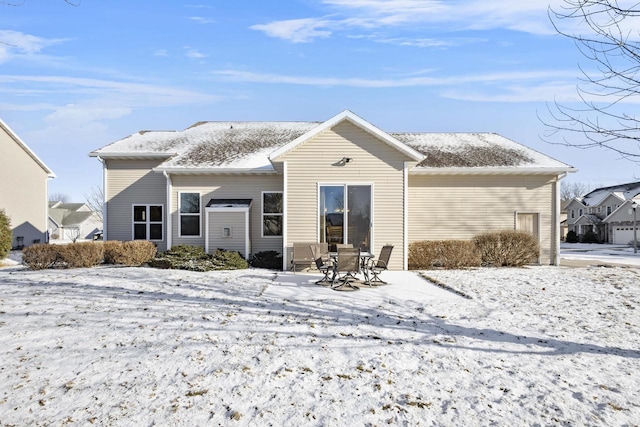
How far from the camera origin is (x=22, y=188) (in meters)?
23.4

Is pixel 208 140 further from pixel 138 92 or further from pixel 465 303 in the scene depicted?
pixel 465 303

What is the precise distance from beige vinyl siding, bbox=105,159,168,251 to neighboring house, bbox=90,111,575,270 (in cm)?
4

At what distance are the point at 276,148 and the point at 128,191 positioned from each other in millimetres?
6537

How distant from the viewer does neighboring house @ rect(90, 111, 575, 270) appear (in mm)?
13336

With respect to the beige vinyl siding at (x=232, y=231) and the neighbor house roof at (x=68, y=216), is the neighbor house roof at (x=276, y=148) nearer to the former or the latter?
the beige vinyl siding at (x=232, y=231)

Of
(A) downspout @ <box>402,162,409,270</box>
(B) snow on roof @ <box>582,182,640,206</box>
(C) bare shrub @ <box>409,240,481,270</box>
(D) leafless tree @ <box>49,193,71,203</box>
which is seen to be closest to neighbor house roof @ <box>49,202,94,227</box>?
(C) bare shrub @ <box>409,240,481,270</box>

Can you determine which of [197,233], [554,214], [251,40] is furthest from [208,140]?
[554,214]

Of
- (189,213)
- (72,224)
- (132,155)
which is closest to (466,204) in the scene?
(189,213)

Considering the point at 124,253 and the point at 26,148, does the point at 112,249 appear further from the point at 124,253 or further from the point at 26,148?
the point at 26,148

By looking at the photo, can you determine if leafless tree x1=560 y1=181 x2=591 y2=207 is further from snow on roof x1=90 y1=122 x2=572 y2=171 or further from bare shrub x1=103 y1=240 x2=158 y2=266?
bare shrub x1=103 y1=240 x2=158 y2=266

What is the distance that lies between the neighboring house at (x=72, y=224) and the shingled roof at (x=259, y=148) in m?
42.4

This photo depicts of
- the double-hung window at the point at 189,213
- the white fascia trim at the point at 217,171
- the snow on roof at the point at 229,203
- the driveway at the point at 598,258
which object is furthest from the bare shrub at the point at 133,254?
the driveway at the point at 598,258

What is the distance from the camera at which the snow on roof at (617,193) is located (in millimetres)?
45206

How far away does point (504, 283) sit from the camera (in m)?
10.6
